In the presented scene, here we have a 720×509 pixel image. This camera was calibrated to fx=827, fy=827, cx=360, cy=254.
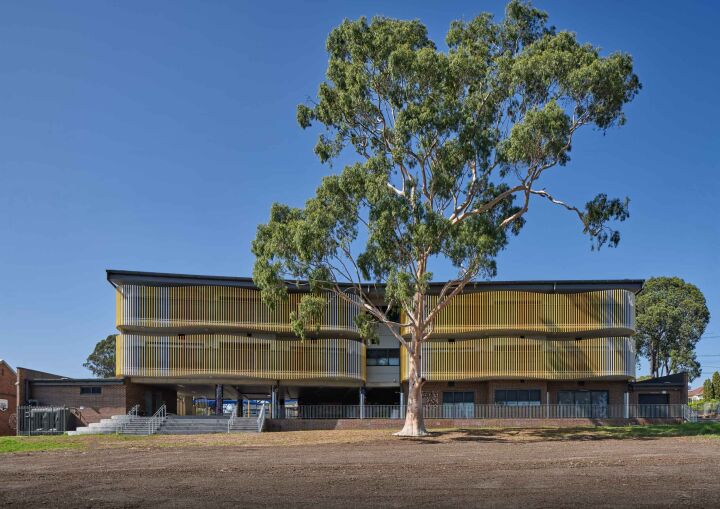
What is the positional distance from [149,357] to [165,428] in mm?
4790

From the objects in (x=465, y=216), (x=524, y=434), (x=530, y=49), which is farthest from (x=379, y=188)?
(x=524, y=434)

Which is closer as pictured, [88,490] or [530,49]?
[88,490]

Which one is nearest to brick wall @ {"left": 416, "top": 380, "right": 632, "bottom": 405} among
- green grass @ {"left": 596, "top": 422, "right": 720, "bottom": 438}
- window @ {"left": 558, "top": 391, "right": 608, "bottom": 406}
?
window @ {"left": 558, "top": 391, "right": 608, "bottom": 406}

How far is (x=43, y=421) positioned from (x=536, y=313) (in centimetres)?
3001

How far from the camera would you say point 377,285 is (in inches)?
2068

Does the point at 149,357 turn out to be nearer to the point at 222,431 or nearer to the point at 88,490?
the point at 222,431

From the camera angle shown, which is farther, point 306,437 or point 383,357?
point 383,357

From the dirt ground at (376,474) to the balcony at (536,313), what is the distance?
46.2ft

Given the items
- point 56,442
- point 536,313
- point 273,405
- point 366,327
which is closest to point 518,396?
point 536,313

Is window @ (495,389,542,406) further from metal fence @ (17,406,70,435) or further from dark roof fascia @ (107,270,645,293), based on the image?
metal fence @ (17,406,70,435)

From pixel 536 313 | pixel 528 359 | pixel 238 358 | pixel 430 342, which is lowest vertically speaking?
pixel 528 359

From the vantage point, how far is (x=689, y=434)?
39.9 m

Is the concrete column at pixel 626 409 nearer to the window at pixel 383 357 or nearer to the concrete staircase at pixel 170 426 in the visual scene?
the window at pixel 383 357

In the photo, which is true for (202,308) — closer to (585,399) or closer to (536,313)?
(536,313)
